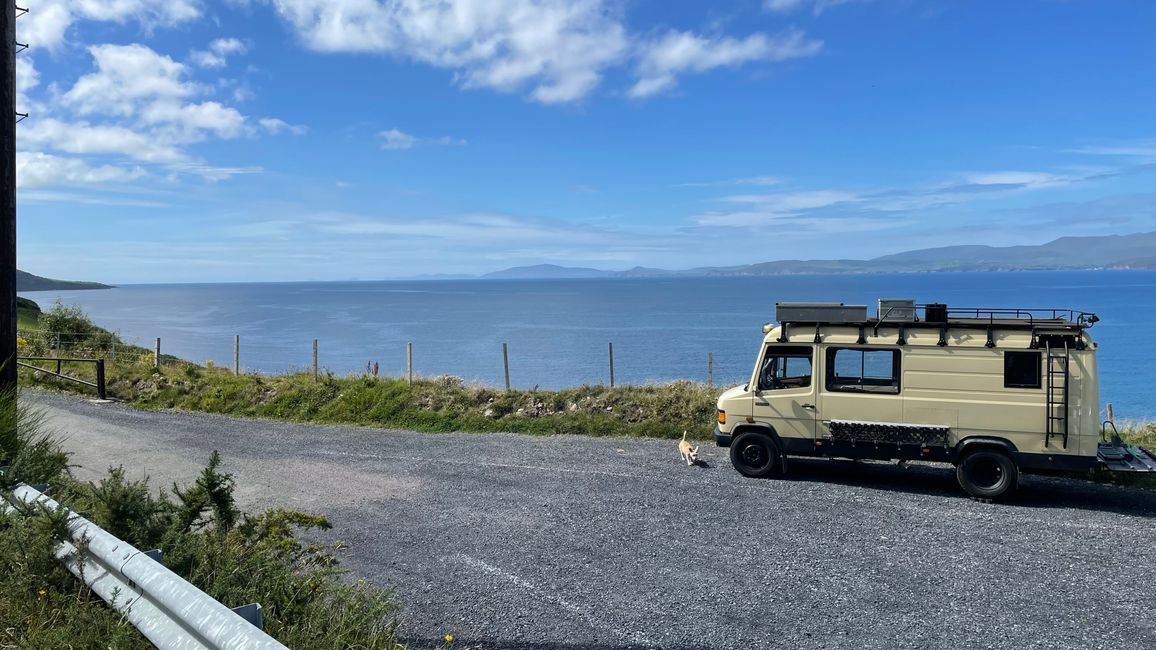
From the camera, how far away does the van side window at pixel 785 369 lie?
11.8 m

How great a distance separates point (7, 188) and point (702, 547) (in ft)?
25.9

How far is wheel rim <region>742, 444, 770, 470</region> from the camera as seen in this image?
12.0 m

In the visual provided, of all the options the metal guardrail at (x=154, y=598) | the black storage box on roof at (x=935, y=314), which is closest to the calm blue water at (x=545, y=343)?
the black storage box on roof at (x=935, y=314)

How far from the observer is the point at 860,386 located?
1150 cm

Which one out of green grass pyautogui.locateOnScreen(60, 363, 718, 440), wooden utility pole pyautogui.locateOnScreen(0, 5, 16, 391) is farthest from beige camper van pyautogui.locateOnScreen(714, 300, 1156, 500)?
wooden utility pole pyautogui.locateOnScreen(0, 5, 16, 391)

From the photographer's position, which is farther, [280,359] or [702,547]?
[280,359]

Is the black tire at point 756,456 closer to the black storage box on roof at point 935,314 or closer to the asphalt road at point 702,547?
the asphalt road at point 702,547

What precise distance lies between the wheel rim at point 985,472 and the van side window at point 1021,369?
3.91 ft

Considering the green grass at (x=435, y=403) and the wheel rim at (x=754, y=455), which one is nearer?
the wheel rim at (x=754, y=455)

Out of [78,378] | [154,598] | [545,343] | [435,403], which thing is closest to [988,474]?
[154,598]

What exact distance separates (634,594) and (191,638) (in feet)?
16.3

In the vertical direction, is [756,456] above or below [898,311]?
below

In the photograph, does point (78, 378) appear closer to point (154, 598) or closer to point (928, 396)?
point (154, 598)

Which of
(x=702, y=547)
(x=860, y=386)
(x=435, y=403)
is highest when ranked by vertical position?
(x=860, y=386)
